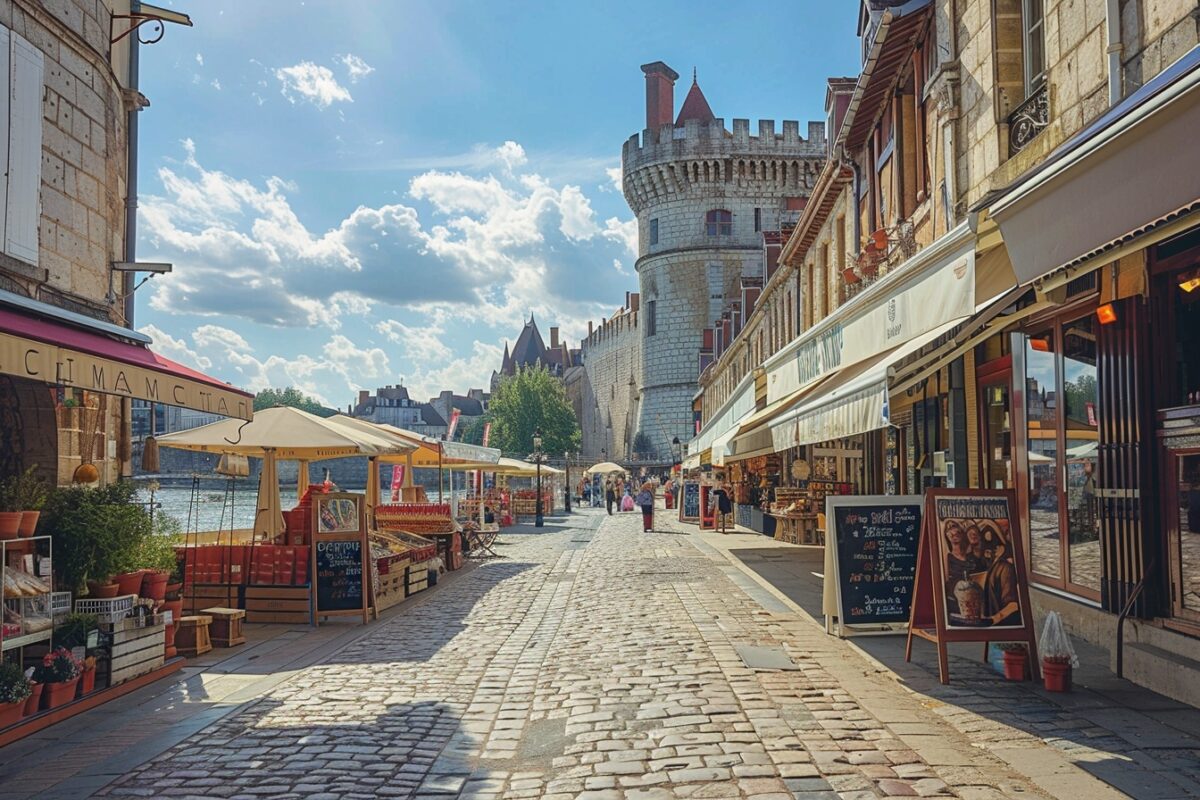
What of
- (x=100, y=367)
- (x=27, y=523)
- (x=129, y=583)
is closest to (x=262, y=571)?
(x=129, y=583)

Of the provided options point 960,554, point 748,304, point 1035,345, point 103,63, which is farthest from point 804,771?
point 748,304

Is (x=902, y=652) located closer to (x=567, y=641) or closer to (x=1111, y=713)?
A: (x=1111, y=713)

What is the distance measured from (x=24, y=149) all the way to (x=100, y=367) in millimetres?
2580

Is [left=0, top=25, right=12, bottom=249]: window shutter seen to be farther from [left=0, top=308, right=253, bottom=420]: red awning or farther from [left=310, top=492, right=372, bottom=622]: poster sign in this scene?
[left=310, top=492, right=372, bottom=622]: poster sign

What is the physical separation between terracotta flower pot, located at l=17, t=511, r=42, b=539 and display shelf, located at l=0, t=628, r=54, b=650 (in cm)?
62

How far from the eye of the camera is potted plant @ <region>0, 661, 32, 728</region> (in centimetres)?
579

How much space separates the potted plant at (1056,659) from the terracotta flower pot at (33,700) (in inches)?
240

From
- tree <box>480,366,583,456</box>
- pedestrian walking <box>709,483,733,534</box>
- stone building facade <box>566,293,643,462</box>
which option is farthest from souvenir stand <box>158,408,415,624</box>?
tree <box>480,366,583,456</box>

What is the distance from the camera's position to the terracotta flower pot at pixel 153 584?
25.4 feet

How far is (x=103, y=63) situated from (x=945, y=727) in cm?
892

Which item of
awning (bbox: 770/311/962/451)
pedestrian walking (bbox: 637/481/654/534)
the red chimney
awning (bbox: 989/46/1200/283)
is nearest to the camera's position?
awning (bbox: 989/46/1200/283)

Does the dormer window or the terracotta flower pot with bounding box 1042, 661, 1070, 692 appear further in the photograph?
the dormer window

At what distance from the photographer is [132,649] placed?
7.25 metres

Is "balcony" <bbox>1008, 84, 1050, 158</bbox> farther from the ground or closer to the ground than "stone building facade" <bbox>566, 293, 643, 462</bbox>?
closer to the ground
